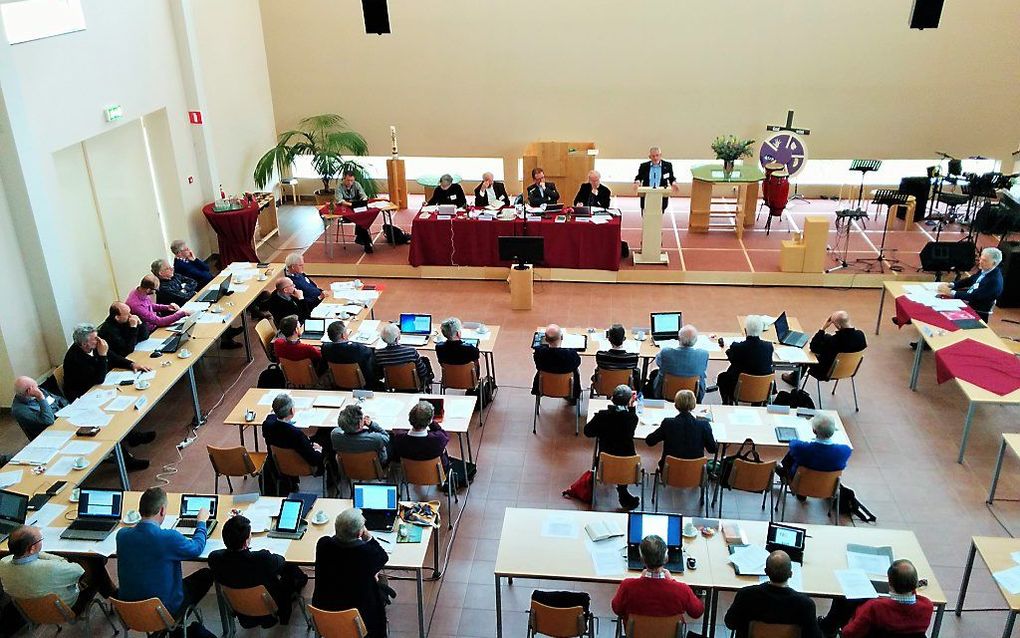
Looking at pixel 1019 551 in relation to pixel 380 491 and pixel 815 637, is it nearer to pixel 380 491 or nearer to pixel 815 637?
pixel 815 637

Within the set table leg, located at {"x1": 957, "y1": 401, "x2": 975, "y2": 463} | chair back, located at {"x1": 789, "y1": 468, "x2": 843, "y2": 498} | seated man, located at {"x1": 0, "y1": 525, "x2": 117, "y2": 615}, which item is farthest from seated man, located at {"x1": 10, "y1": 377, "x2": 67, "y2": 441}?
table leg, located at {"x1": 957, "y1": 401, "x2": 975, "y2": 463}

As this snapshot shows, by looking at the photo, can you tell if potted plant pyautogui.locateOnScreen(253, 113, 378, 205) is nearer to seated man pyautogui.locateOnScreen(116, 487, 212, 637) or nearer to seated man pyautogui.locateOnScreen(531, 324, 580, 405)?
seated man pyautogui.locateOnScreen(531, 324, 580, 405)

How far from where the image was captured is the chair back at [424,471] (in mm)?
7484

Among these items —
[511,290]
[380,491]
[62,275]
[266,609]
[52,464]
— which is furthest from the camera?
[511,290]

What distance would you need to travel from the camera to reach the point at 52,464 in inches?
294

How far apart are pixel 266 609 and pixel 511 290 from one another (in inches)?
282

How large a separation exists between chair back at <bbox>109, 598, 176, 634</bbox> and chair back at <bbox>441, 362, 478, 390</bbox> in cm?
404

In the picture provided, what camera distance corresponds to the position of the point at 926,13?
11.4 m

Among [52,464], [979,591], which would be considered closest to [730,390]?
[979,591]

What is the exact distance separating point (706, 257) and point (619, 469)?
721 cm

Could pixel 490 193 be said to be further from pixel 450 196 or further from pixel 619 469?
pixel 619 469

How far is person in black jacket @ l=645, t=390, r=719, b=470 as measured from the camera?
748 centimetres

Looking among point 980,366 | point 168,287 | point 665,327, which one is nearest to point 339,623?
point 665,327

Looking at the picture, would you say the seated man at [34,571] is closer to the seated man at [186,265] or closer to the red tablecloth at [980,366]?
the seated man at [186,265]
